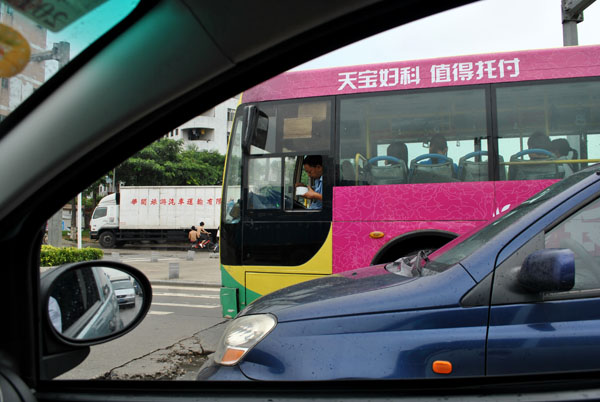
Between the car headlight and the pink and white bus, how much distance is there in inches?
112

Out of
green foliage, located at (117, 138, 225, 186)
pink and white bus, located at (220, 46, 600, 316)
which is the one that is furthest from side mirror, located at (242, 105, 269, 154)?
green foliage, located at (117, 138, 225, 186)

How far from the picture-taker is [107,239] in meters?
23.5

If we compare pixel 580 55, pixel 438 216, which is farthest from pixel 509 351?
pixel 580 55

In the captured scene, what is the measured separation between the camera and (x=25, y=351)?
3.37 feet

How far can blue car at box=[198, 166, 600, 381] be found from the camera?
1.38 meters

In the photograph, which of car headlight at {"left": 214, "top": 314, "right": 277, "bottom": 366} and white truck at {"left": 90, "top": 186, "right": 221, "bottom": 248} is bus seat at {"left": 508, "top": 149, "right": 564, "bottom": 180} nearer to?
car headlight at {"left": 214, "top": 314, "right": 277, "bottom": 366}

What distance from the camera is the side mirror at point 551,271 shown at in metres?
1.39

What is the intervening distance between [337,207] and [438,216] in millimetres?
1065

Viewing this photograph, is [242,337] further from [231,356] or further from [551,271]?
[551,271]

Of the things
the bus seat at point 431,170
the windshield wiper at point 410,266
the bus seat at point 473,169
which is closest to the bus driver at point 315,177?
the bus seat at point 431,170

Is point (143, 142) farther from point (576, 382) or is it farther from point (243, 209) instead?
point (243, 209)

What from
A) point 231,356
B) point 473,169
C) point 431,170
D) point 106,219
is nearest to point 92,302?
point 231,356

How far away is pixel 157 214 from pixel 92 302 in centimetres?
2341

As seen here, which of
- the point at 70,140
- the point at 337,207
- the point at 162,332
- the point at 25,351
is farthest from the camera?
the point at 162,332
